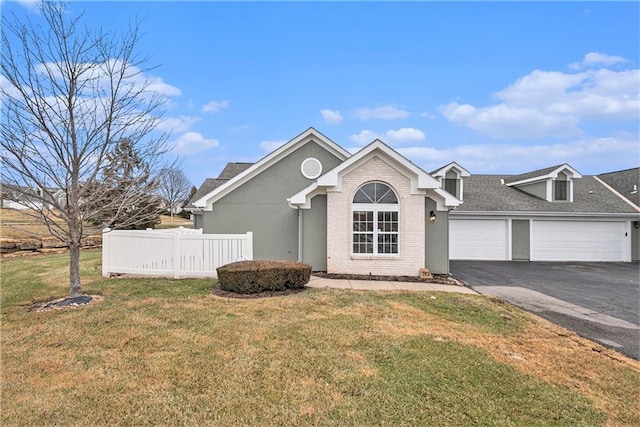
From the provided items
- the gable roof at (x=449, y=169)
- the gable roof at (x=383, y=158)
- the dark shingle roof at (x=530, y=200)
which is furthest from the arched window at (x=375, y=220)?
the gable roof at (x=449, y=169)

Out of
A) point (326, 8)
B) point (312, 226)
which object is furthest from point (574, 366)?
point (326, 8)

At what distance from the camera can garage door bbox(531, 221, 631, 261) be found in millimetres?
18328

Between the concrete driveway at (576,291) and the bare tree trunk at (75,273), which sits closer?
the concrete driveway at (576,291)

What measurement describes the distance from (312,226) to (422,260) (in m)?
4.14

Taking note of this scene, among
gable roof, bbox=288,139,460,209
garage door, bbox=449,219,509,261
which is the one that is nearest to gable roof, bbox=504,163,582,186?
garage door, bbox=449,219,509,261

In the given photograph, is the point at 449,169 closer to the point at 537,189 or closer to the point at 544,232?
the point at 537,189

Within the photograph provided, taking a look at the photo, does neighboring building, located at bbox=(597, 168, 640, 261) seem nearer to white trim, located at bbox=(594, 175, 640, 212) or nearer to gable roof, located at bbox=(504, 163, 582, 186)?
white trim, located at bbox=(594, 175, 640, 212)

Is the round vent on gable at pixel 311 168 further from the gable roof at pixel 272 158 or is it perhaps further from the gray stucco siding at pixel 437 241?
the gray stucco siding at pixel 437 241

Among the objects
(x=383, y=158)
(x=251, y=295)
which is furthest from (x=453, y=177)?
(x=251, y=295)

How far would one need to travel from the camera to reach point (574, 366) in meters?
4.71

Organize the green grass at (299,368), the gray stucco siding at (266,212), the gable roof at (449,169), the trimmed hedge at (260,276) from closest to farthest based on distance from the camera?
the green grass at (299,368)
the trimmed hedge at (260,276)
the gray stucco siding at (266,212)
the gable roof at (449,169)

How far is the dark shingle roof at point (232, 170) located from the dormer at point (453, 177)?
1146cm

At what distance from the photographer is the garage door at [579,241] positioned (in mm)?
18328

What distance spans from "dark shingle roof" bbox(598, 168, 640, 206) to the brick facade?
17.2 metres
